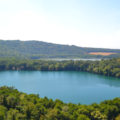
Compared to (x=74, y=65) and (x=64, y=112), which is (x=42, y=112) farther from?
(x=74, y=65)

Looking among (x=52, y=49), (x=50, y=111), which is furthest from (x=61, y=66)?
(x=52, y=49)

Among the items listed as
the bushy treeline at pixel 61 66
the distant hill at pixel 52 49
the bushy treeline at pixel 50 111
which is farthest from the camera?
the distant hill at pixel 52 49

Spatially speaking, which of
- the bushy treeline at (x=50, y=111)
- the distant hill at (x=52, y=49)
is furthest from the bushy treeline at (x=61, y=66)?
the distant hill at (x=52, y=49)

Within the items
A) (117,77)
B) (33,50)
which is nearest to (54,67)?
(117,77)

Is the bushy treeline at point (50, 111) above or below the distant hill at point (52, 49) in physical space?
below

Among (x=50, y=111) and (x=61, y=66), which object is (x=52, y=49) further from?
(x=50, y=111)

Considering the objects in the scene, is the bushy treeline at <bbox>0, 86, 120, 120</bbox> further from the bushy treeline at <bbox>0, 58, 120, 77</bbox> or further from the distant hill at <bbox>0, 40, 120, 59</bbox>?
the distant hill at <bbox>0, 40, 120, 59</bbox>

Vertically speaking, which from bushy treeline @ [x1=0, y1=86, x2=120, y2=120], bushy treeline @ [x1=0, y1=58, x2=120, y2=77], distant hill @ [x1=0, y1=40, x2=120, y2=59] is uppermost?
distant hill @ [x1=0, y1=40, x2=120, y2=59]

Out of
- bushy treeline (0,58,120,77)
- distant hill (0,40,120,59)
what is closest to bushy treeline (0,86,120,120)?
bushy treeline (0,58,120,77)

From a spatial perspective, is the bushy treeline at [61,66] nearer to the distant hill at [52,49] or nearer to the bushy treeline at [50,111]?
the bushy treeline at [50,111]

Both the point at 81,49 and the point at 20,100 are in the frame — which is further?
the point at 81,49

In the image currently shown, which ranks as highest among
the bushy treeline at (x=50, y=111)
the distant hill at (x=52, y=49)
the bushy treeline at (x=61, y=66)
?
the distant hill at (x=52, y=49)
